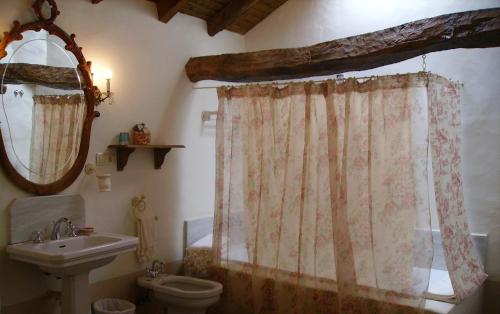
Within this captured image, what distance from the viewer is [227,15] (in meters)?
3.85

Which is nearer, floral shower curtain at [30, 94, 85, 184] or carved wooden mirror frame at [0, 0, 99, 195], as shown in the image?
carved wooden mirror frame at [0, 0, 99, 195]

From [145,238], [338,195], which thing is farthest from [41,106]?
[338,195]

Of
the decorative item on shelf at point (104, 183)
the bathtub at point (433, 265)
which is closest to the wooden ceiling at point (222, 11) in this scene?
the decorative item on shelf at point (104, 183)

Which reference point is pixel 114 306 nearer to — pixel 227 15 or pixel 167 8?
pixel 167 8

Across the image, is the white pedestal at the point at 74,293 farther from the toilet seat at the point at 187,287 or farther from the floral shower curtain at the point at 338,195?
the floral shower curtain at the point at 338,195

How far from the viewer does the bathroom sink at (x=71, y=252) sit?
232cm

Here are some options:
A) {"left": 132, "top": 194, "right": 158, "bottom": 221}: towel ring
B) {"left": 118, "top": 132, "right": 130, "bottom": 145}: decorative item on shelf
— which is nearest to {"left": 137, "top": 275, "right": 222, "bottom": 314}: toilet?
{"left": 132, "top": 194, "right": 158, "bottom": 221}: towel ring

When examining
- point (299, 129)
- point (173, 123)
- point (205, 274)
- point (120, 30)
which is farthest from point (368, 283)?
point (120, 30)

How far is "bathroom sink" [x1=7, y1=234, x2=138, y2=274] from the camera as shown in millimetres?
2320

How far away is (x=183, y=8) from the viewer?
11.9 feet

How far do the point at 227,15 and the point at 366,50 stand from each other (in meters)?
1.61

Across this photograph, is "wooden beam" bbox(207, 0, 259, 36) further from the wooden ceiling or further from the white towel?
the white towel

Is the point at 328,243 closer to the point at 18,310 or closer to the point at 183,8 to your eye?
the point at 18,310

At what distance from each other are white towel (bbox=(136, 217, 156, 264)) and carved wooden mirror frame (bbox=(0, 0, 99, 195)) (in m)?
0.64
